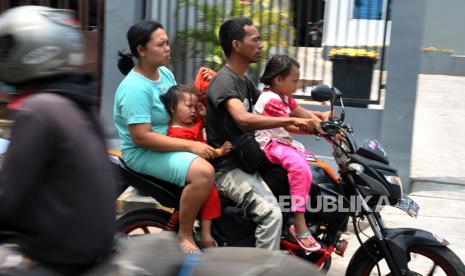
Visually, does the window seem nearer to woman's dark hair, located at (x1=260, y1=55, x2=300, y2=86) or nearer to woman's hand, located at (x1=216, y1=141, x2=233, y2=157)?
woman's dark hair, located at (x1=260, y1=55, x2=300, y2=86)

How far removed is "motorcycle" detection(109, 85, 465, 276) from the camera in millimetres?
3600

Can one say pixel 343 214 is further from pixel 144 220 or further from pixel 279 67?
pixel 144 220

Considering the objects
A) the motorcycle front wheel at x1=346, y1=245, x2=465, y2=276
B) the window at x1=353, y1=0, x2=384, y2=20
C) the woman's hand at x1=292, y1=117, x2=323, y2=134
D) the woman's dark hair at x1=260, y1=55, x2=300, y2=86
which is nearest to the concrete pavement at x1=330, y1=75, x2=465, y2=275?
the motorcycle front wheel at x1=346, y1=245, x2=465, y2=276

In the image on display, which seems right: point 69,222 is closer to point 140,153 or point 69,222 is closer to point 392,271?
point 140,153

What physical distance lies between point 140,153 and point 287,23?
324 cm

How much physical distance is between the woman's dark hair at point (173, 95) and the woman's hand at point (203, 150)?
0.29 metres

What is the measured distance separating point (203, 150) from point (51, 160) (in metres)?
1.83

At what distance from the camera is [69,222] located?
6.91 ft

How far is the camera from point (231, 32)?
3982 mm

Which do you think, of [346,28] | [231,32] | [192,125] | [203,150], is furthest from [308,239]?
[346,28]

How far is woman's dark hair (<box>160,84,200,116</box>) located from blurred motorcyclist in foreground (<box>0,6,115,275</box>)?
1710 millimetres

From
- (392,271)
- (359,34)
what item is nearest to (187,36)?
(359,34)

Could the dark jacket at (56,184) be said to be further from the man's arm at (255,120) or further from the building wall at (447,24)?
the building wall at (447,24)

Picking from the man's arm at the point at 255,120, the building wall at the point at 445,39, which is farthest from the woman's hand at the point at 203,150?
the building wall at the point at 445,39
